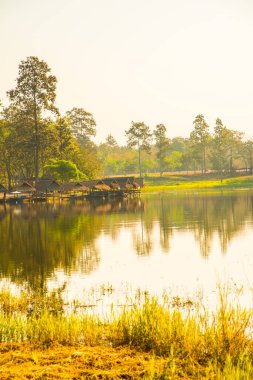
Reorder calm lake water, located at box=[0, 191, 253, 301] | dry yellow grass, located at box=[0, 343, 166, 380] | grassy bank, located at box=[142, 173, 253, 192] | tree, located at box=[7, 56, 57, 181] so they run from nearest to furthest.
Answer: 1. dry yellow grass, located at box=[0, 343, 166, 380]
2. calm lake water, located at box=[0, 191, 253, 301]
3. tree, located at box=[7, 56, 57, 181]
4. grassy bank, located at box=[142, 173, 253, 192]

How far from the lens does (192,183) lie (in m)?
131

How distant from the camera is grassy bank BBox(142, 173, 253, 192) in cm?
12194

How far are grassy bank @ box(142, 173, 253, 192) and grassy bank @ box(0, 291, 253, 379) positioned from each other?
358 feet

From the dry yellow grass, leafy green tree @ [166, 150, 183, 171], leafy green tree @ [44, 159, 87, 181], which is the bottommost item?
the dry yellow grass

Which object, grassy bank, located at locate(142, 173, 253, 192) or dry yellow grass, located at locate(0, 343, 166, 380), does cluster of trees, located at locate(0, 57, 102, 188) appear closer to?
grassy bank, located at locate(142, 173, 253, 192)

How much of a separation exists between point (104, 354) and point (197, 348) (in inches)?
67.0

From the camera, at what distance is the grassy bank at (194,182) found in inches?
4801

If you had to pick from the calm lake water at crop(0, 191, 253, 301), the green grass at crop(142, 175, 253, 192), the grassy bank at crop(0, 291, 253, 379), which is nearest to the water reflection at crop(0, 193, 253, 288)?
the calm lake water at crop(0, 191, 253, 301)

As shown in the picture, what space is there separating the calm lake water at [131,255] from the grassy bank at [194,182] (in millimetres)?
82936

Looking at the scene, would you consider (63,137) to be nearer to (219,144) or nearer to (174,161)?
(219,144)

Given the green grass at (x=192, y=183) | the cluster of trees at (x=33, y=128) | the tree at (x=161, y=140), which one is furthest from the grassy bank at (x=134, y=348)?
the tree at (x=161, y=140)

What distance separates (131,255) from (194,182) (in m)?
112

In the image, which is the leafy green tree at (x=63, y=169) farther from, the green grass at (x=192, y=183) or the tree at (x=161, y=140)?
the tree at (x=161, y=140)

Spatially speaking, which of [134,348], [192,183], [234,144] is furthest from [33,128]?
[234,144]
